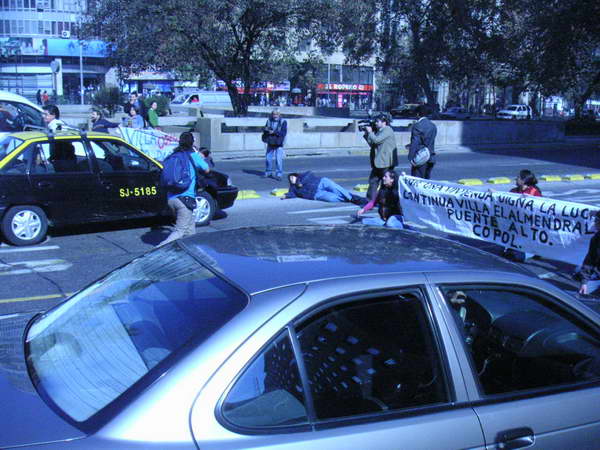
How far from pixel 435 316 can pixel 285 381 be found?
651 millimetres

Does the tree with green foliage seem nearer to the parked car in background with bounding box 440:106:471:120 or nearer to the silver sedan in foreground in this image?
the silver sedan in foreground

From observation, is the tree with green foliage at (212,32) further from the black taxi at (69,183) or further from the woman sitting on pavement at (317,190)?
the black taxi at (69,183)

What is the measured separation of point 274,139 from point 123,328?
521 inches

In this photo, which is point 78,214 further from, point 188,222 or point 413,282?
point 413,282

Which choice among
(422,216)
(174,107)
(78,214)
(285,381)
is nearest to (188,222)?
(78,214)

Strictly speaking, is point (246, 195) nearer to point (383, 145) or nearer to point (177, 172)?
point (383, 145)

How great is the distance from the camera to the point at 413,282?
2.66 meters

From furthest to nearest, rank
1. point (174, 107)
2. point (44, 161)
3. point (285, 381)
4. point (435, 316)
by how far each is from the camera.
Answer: point (174, 107), point (44, 161), point (435, 316), point (285, 381)

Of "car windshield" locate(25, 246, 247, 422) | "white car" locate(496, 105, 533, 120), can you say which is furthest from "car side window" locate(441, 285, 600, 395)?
"white car" locate(496, 105, 533, 120)

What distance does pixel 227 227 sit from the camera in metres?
10.7

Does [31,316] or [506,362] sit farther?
[31,316]

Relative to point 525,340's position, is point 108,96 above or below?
above

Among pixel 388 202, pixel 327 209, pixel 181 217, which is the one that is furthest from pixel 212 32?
pixel 181 217

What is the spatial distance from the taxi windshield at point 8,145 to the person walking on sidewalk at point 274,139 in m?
6.93
